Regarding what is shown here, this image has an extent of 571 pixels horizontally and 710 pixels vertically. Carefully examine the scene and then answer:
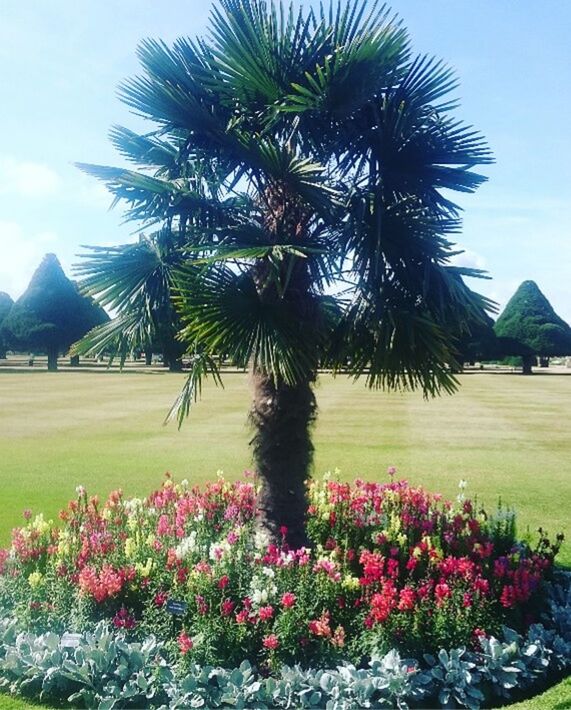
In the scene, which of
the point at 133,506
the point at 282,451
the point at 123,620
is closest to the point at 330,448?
the point at 133,506

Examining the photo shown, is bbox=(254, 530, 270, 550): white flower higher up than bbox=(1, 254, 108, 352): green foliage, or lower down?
lower down

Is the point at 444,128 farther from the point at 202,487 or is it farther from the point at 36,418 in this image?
the point at 36,418

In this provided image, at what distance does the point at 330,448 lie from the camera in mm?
17266

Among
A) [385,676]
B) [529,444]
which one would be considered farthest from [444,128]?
[529,444]

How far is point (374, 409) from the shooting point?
28.0 metres

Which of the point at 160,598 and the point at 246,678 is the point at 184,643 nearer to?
the point at 246,678

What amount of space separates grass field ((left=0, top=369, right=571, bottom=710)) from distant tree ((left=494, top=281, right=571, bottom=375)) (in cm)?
3639

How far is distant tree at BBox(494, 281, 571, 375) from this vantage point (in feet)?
215

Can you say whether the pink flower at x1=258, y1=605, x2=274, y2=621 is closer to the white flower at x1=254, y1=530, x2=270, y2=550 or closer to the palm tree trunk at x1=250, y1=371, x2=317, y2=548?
the white flower at x1=254, y1=530, x2=270, y2=550

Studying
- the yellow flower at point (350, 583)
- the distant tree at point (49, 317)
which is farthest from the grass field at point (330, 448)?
the distant tree at point (49, 317)

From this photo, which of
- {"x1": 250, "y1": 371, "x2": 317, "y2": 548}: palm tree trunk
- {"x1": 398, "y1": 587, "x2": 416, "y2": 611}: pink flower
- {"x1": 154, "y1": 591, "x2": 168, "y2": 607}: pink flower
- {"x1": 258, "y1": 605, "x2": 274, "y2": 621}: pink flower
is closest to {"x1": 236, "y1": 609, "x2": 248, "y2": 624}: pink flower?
{"x1": 258, "y1": 605, "x2": 274, "y2": 621}: pink flower

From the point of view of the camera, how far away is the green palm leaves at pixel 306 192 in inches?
243

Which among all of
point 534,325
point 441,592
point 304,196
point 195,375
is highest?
point 534,325

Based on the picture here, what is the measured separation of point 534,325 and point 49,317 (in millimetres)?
46483
